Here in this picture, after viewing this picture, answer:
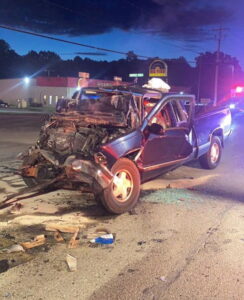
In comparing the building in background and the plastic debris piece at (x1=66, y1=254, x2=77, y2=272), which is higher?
the building in background

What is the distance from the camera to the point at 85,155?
6.05 meters

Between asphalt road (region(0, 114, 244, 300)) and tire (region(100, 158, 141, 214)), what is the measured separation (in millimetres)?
159

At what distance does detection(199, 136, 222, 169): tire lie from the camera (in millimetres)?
9242

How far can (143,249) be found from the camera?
467cm

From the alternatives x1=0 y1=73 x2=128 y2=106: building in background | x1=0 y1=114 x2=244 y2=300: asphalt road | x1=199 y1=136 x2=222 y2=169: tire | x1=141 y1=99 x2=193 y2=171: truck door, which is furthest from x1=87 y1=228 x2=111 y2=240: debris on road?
x1=0 y1=73 x2=128 y2=106: building in background

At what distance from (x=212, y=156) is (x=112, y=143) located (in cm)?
429

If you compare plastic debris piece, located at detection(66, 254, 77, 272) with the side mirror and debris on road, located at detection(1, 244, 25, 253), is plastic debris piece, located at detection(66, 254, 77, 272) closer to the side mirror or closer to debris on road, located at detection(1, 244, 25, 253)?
debris on road, located at detection(1, 244, 25, 253)

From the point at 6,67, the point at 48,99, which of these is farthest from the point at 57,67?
the point at 48,99

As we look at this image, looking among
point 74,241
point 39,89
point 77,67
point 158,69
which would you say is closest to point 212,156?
point 74,241

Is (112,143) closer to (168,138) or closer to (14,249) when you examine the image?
(168,138)

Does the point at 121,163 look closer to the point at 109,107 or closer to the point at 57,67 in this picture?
the point at 109,107

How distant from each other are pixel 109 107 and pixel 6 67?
7583cm

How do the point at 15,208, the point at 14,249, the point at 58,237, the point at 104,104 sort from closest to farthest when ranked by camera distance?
the point at 14,249 < the point at 58,237 < the point at 15,208 < the point at 104,104

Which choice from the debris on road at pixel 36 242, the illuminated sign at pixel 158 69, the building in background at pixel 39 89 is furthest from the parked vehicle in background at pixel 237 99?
the building in background at pixel 39 89
